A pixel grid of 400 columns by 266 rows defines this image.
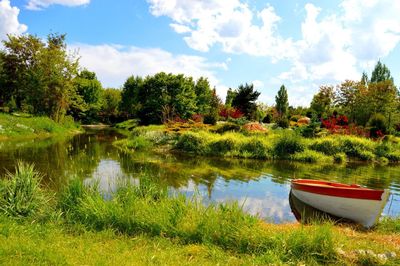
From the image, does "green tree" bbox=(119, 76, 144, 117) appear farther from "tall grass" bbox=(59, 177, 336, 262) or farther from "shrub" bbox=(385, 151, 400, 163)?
"tall grass" bbox=(59, 177, 336, 262)

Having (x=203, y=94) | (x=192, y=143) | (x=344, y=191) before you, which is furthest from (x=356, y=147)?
(x=203, y=94)

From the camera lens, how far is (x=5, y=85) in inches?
1303

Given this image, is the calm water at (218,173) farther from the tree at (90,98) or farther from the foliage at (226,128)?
the tree at (90,98)

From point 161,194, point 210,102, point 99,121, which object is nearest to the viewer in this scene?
point 161,194

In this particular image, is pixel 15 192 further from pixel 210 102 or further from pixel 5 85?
pixel 210 102

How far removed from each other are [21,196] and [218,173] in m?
8.35

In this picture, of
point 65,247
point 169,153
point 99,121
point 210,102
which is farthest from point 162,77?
point 65,247

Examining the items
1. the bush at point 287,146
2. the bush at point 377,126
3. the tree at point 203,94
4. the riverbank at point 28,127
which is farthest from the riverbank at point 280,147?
the tree at point 203,94

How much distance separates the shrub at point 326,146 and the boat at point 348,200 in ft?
35.2

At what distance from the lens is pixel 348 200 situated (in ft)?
26.4

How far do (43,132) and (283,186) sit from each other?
21461 millimetres

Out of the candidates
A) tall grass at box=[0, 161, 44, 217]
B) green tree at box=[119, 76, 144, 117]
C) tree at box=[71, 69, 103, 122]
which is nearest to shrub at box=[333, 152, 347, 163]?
tall grass at box=[0, 161, 44, 217]

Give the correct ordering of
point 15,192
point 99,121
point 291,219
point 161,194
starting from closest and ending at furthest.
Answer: point 15,192
point 161,194
point 291,219
point 99,121

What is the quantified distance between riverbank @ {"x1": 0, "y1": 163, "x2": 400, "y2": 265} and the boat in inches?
34.1
